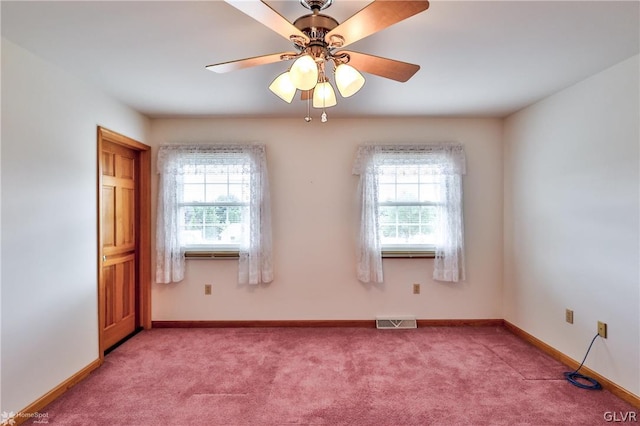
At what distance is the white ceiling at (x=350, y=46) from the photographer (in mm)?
1530

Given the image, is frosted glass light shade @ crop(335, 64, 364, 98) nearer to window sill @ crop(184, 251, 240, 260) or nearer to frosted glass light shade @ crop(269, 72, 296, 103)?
frosted glass light shade @ crop(269, 72, 296, 103)

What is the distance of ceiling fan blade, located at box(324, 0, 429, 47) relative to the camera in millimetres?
1070

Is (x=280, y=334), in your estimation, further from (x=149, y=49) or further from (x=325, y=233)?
(x=149, y=49)

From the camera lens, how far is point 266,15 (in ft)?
Result: 3.88

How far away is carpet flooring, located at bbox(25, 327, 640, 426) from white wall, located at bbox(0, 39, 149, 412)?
0.33m

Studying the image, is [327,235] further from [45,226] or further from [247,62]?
[45,226]

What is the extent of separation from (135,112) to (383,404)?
3476mm

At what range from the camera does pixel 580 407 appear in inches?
78.4

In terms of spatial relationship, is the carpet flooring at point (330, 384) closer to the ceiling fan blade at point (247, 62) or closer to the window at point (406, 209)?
the window at point (406, 209)

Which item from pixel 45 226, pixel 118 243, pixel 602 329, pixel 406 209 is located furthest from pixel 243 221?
pixel 602 329

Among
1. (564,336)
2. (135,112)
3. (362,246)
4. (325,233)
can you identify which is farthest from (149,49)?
(564,336)

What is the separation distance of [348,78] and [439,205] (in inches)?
91.0

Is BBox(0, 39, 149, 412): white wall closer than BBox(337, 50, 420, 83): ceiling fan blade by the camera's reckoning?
No

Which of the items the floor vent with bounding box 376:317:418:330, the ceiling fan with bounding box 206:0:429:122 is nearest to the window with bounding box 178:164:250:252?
the floor vent with bounding box 376:317:418:330
